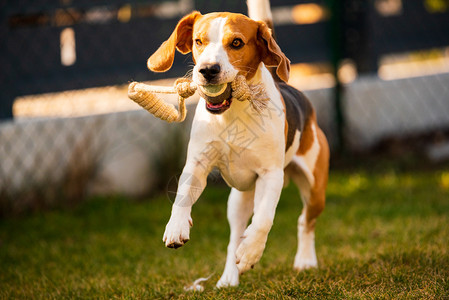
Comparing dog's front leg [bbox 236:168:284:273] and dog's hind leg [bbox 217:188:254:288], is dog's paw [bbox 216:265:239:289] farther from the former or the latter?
dog's front leg [bbox 236:168:284:273]

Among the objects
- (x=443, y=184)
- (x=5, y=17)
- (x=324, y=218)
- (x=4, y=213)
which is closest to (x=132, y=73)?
(x=5, y=17)

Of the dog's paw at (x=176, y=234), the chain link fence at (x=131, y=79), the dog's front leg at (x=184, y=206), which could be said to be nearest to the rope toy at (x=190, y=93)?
the dog's front leg at (x=184, y=206)

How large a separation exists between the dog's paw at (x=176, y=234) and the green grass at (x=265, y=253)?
1.63 feet

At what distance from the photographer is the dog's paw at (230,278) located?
3.67 metres

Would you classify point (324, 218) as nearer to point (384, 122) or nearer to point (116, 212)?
point (116, 212)

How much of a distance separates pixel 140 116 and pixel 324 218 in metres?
2.17

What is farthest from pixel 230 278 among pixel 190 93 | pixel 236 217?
pixel 190 93

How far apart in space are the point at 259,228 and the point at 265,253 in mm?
1757

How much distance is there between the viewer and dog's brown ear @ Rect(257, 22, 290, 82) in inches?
123

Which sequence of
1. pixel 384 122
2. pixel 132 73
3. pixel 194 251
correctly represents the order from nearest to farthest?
pixel 194 251 < pixel 132 73 < pixel 384 122

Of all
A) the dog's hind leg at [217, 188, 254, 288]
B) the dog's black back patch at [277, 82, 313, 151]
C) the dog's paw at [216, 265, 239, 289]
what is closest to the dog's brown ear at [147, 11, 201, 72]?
the dog's black back patch at [277, 82, 313, 151]

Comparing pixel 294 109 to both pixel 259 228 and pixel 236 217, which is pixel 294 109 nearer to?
pixel 236 217

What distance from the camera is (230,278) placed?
3.69 metres

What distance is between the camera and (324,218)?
18.9 feet
